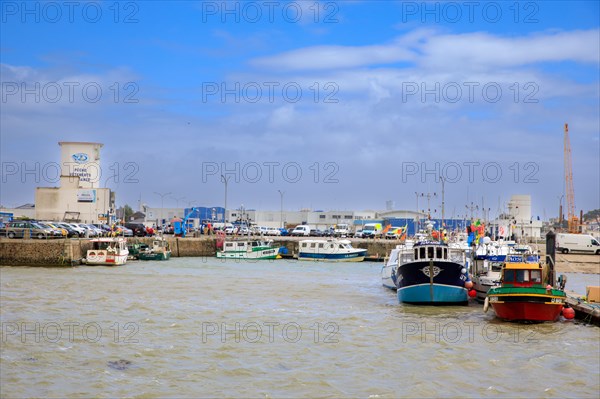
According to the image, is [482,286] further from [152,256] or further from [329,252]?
[329,252]

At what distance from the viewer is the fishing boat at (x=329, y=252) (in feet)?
268

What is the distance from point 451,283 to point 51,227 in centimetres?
4578

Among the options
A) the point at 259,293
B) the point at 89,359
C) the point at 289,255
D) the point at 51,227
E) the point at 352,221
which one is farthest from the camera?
the point at 352,221

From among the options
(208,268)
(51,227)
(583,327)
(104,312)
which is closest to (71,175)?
(51,227)

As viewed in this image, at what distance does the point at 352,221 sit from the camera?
16625 centimetres

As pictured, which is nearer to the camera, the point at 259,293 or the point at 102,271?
the point at 259,293

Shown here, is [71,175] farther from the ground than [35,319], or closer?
farther from the ground

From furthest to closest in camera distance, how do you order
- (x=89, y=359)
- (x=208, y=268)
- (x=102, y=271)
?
1. (x=208, y=268)
2. (x=102, y=271)
3. (x=89, y=359)

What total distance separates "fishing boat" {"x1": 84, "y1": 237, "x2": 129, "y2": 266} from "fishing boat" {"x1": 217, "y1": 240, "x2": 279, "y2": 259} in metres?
14.5

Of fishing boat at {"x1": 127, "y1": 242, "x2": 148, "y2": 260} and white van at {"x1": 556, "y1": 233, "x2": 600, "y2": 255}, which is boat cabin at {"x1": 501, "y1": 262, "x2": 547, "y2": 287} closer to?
fishing boat at {"x1": 127, "y1": 242, "x2": 148, "y2": 260}

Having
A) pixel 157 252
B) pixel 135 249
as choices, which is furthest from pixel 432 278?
pixel 135 249

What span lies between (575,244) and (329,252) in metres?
24.8

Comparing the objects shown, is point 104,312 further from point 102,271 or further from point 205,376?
point 102,271

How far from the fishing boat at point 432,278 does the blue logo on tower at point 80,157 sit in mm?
70638
